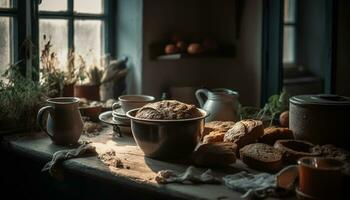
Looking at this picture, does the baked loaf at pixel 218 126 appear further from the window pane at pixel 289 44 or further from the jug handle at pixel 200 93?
the window pane at pixel 289 44

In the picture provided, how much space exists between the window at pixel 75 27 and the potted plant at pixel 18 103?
0.37m

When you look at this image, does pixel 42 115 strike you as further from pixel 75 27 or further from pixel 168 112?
pixel 75 27

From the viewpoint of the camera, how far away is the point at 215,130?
6.67ft

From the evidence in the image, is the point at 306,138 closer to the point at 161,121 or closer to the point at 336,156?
the point at 336,156

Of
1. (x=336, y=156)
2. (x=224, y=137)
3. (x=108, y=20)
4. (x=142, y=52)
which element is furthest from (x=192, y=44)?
(x=336, y=156)

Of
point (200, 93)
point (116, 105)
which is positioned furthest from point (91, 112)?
point (200, 93)

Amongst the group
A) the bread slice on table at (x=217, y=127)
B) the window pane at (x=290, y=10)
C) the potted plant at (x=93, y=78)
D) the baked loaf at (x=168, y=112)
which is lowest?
the bread slice on table at (x=217, y=127)

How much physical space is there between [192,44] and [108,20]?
0.47m

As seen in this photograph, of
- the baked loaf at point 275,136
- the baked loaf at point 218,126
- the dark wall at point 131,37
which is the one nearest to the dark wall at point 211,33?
the dark wall at point 131,37

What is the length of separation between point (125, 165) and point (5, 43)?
1038 millimetres

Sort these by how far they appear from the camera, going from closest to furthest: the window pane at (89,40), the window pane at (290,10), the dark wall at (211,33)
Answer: the window pane at (89,40) < the dark wall at (211,33) < the window pane at (290,10)

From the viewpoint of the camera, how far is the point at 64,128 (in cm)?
201

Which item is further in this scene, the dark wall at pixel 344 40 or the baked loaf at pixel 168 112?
the dark wall at pixel 344 40

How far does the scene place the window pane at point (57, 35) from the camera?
8.54 ft
